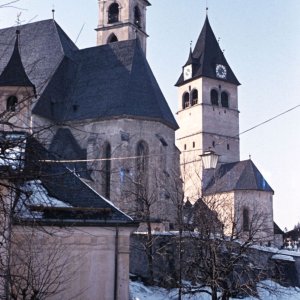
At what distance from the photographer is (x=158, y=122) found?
3134cm

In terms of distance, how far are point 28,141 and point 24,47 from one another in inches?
1215

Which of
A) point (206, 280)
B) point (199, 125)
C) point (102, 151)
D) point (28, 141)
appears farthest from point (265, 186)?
point (28, 141)

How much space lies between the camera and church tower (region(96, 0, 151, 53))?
4416 centimetres

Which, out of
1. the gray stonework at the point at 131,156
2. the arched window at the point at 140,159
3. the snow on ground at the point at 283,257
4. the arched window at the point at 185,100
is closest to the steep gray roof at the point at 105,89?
the gray stonework at the point at 131,156

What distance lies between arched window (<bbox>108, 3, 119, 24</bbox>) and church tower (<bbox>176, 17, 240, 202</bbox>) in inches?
630

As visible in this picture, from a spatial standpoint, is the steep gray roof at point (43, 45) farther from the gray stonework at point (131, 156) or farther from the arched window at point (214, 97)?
the arched window at point (214, 97)

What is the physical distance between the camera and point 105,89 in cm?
3244

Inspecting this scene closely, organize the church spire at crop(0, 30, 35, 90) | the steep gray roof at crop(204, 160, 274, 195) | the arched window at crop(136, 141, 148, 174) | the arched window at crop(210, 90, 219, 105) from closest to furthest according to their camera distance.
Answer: the church spire at crop(0, 30, 35, 90), the arched window at crop(136, 141, 148, 174), the steep gray roof at crop(204, 160, 274, 195), the arched window at crop(210, 90, 219, 105)

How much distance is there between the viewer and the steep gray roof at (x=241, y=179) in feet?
150

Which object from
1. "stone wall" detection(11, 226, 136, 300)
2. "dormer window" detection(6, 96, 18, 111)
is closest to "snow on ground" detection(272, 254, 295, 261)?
"stone wall" detection(11, 226, 136, 300)

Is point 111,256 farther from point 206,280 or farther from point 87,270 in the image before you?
point 206,280

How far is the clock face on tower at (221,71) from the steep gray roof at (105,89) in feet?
89.1

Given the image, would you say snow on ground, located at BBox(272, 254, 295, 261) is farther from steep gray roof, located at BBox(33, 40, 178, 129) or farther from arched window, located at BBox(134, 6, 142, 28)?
arched window, located at BBox(134, 6, 142, 28)

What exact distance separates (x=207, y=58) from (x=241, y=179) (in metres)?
18.5
